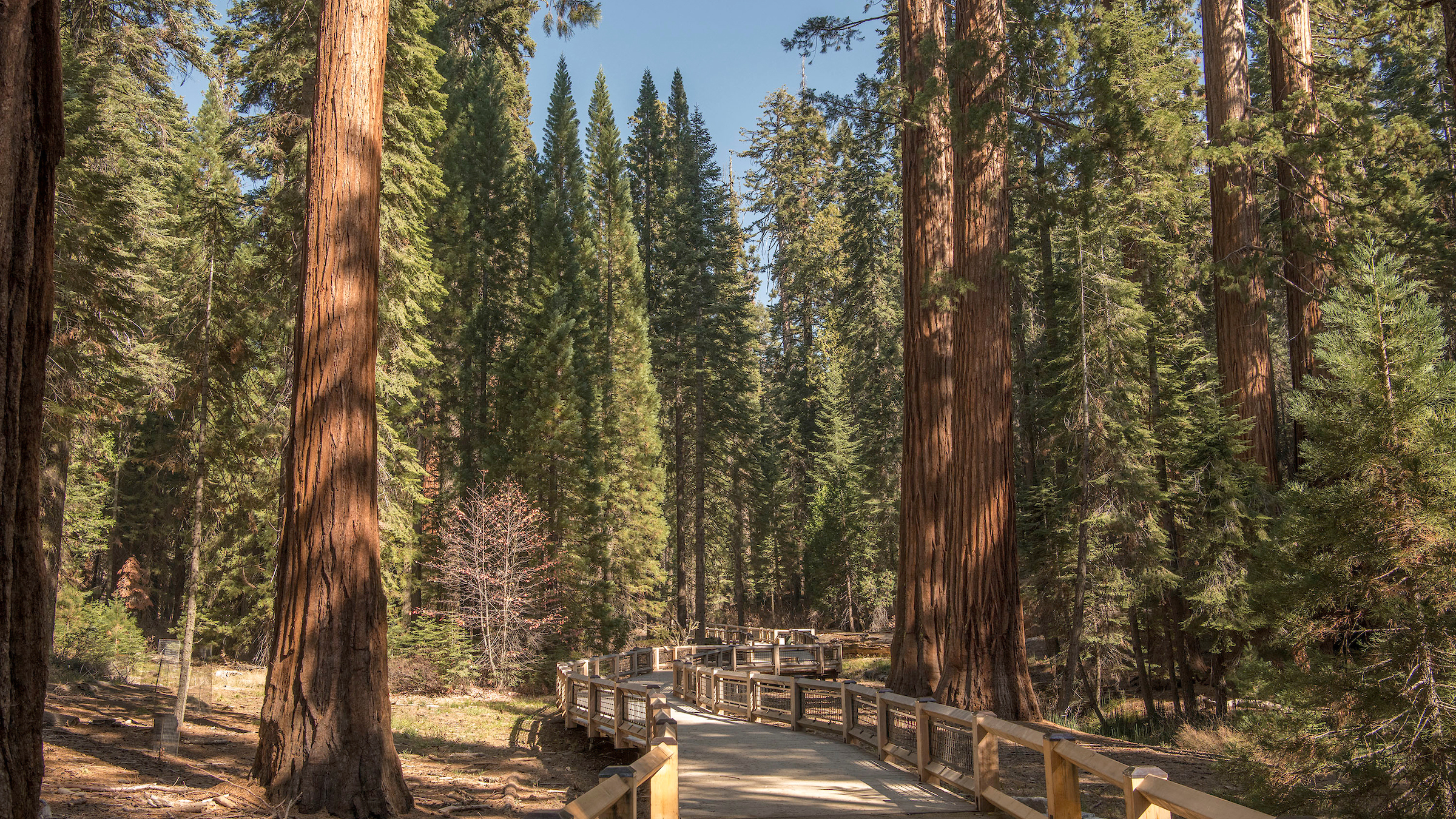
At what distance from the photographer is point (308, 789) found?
6.43 meters

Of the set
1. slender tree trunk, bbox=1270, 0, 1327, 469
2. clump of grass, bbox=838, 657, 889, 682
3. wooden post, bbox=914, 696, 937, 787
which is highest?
slender tree trunk, bbox=1270, 0, 1327, 469

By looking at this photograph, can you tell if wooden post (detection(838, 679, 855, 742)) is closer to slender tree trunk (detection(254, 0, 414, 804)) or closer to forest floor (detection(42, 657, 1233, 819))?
forest floor (detection(42, 657, 1233, 819))

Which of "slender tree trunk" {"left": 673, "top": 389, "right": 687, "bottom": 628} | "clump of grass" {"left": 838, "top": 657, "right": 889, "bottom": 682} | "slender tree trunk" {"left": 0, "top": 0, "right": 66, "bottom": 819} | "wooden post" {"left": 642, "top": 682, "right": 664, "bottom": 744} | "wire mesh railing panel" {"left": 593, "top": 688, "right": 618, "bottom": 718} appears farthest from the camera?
"slender tree trunk" {"left": 673, "top": 389, "right": 687, "bottom": 628}

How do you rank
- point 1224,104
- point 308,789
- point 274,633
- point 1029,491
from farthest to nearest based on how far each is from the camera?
point 1029,491, point 1224,104, point 274,633, point 308,789

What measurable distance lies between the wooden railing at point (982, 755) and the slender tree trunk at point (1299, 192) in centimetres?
809

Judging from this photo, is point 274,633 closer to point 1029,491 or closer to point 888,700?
point 888,700

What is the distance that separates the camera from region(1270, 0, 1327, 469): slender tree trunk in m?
12.8

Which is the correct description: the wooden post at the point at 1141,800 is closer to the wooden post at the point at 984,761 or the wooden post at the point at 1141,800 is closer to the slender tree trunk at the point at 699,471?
the wooden post at the point at 984,761

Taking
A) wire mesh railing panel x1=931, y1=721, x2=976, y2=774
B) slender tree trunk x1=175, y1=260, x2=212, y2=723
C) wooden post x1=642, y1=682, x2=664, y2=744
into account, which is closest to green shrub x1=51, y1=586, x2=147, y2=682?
slender tree trunk x1=175, y1=260, x2=212, y2=723

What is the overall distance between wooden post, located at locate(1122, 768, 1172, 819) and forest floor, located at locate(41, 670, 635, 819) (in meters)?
Answer: 5.28

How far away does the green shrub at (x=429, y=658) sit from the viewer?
70.2ft

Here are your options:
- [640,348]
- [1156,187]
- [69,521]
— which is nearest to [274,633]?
[1156,187]

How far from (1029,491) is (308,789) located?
2106 cm

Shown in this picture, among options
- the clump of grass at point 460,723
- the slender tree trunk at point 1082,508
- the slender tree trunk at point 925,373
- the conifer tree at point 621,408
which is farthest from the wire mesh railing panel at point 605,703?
the conifer tree at point 621,408
